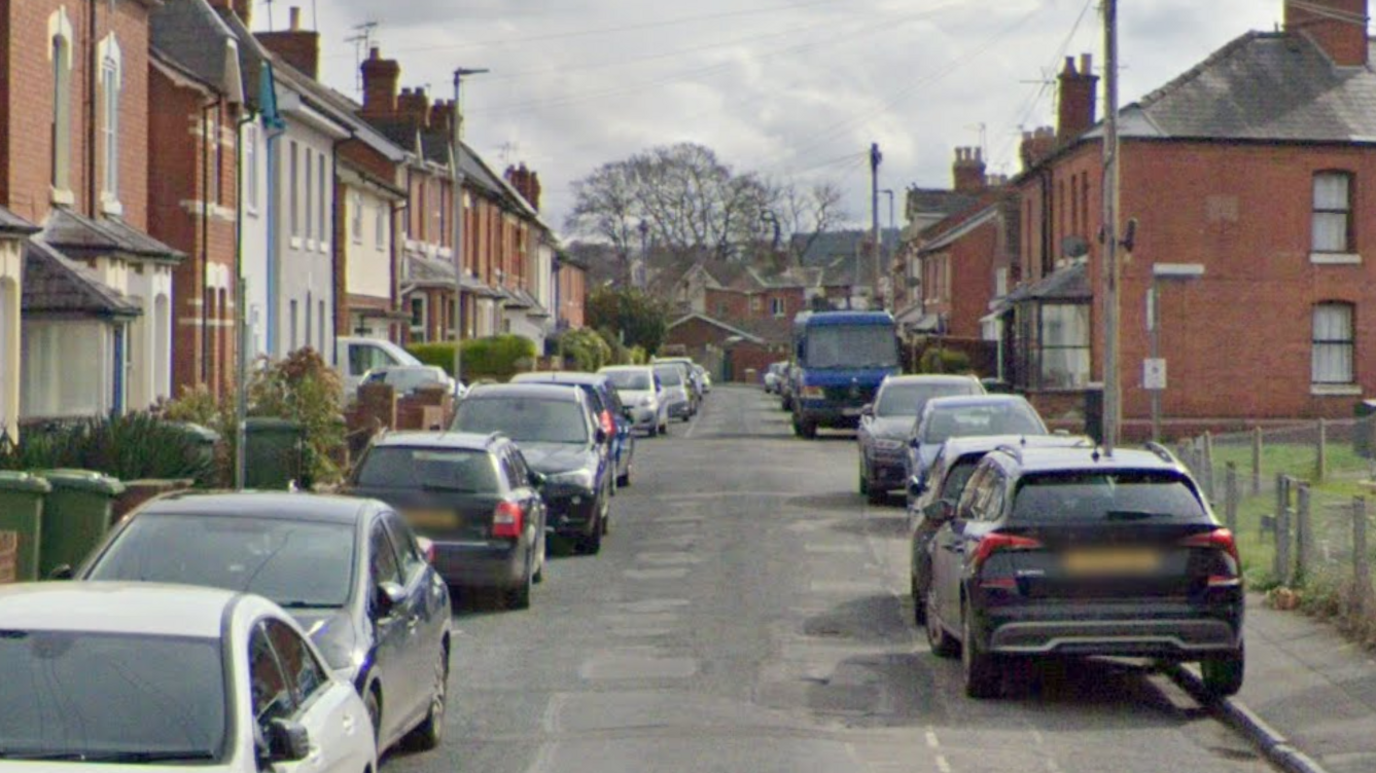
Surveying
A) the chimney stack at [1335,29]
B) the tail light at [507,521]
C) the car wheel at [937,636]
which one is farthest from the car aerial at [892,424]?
the chimney stack at [1335,29]

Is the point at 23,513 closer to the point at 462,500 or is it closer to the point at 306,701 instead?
the point at 462,500

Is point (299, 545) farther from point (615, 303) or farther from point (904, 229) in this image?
point (904, 229)

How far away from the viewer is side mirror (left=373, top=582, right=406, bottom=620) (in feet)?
36.9

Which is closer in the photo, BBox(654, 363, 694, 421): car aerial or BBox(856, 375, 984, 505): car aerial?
BBox(856, 375, 984, 505): car aerial

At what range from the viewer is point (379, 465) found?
1916cm

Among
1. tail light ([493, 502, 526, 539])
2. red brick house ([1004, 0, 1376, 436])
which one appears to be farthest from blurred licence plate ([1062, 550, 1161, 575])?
red brick house ([1004, 0, 1376, 436])

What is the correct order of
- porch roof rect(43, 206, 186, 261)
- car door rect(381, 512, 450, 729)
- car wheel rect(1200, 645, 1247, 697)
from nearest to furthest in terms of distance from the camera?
1. car door rect(381, 512, 450, 729)
2. car wheel rect(1200, 645, 1247, 697)
3. porch roof rect(43, 206, 186, 261)

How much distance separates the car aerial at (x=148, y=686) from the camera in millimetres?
6863

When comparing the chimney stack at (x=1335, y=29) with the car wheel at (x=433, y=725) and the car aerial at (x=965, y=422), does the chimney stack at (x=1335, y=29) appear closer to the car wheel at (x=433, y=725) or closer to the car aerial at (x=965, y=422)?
the car aerial at (x=965, y=422)

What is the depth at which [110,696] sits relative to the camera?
7.08 meters

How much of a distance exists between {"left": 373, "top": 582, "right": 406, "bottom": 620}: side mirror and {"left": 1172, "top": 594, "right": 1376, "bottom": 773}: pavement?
493 centimetres

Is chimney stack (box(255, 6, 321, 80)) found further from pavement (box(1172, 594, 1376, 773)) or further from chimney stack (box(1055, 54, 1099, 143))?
pavement (box(1172, 594, 1376, 773))

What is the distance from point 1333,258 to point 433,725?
39514 mm

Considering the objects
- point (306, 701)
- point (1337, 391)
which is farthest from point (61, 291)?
point (1337, 391)
